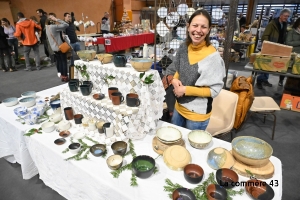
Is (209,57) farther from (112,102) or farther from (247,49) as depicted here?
(247,49)

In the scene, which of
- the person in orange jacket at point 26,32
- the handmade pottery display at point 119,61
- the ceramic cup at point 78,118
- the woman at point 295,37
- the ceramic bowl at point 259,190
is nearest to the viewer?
the ceramic bowl at point 259,190

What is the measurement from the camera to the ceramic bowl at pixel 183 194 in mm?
899

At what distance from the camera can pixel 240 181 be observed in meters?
0.99

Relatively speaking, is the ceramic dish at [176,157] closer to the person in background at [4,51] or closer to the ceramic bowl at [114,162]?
the ceramic bowl at [114,162]

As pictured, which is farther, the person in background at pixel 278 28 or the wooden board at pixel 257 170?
the person in background at pixel 278 28

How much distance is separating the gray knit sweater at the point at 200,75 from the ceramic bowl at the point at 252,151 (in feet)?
0.96

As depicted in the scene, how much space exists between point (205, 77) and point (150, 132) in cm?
55

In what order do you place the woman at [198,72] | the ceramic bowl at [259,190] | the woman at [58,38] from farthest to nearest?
the woman at [58,38], the woman at [198,72], the ceramic bowl at [259,190]

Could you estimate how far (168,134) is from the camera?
128cm

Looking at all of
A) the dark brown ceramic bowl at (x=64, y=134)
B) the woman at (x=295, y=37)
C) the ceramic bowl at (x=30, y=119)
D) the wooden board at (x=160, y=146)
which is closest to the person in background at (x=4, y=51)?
the ceramic bowl at (x=30, y=119)

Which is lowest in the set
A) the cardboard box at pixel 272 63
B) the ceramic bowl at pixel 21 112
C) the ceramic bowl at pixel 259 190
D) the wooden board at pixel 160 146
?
the ceramic bowl at pixel 259 190

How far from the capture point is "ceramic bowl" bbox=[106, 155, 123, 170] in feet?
3.47

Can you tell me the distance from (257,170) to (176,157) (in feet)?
1.39

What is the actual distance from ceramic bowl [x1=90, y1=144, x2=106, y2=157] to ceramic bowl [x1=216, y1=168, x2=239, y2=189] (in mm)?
676
